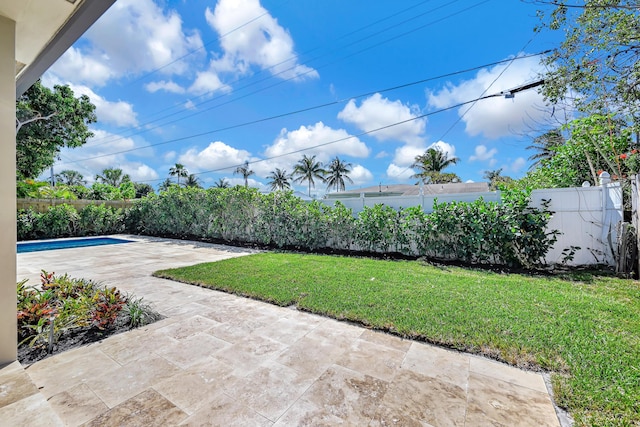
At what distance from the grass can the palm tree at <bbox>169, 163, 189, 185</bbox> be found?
37716 millimetres

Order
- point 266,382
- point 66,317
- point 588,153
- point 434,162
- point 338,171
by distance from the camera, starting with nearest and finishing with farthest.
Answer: point 266,382 < point 66,317 < point 588,153 < point 434,162 < point 338,171

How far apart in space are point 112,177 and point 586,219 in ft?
155

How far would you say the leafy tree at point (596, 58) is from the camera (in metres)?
4.58

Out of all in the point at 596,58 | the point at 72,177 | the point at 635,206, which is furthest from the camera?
the point at 72,177

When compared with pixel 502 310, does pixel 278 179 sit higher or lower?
higher

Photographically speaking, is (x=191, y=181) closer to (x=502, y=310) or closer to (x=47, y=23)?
(x=47, y=23)

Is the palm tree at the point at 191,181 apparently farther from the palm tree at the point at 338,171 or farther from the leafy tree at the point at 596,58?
the leafy tree at the point at 596,58

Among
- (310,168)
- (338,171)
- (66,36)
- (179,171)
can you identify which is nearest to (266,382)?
(66,36)

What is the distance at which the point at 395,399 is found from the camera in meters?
1.93

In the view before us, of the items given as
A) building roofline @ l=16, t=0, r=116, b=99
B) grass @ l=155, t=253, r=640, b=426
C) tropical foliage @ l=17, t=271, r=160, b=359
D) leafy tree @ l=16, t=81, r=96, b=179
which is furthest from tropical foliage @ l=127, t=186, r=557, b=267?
building roofline @ l=16, t=0, r=116, b=99

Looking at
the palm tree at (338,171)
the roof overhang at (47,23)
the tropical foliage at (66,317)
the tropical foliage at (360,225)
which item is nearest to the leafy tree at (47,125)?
the tropical foliage at (360,225)

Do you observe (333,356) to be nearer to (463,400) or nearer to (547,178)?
(463,400)

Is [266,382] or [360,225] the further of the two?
[360,225]

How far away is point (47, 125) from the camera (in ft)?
38.1
